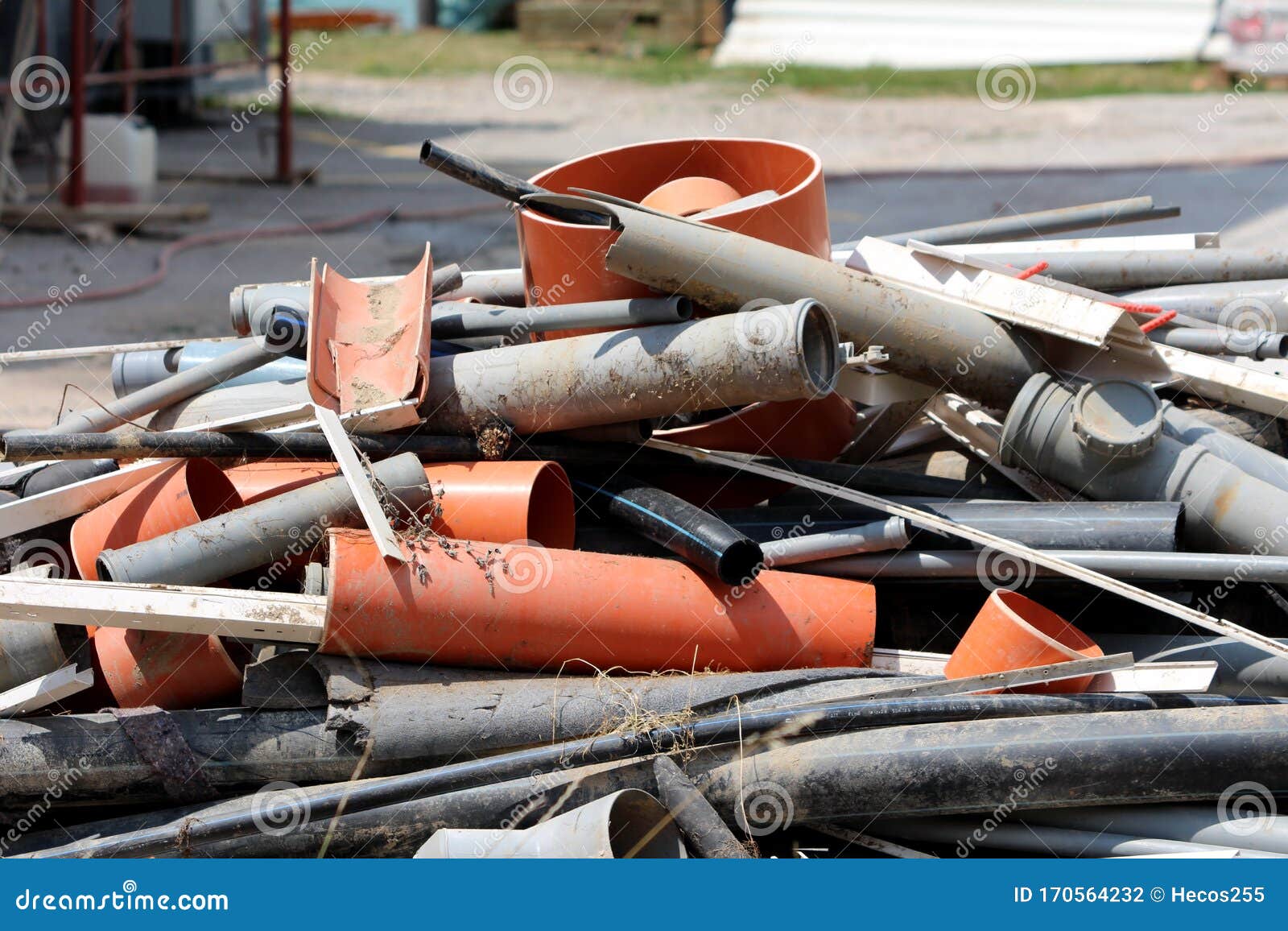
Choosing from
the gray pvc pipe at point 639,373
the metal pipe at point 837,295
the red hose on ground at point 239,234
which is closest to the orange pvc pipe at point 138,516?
the gray pvc pipe at point 639,373

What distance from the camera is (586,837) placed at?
2.34 metres

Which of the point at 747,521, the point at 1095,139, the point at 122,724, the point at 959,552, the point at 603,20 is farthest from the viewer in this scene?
the point at 603,20

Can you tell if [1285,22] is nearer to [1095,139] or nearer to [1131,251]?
[1095,139]

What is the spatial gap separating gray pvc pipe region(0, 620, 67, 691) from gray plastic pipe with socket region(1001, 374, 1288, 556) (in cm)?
243

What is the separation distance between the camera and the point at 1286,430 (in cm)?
349

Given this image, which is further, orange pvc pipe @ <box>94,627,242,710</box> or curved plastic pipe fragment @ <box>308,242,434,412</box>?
curved plastic pipe fragment @ <box>308,242,434,412</box>

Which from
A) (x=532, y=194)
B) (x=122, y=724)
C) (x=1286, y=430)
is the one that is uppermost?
(x=532, y=194)

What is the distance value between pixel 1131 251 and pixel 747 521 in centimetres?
183

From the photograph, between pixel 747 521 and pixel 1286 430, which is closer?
pixel 747 521

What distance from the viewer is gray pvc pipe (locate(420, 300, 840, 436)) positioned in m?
2.80

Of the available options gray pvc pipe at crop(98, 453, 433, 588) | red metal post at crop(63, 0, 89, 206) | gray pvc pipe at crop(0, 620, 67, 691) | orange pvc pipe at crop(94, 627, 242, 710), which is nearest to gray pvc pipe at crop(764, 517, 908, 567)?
gray pvc pipe at crop(98, 453, 433, 588)

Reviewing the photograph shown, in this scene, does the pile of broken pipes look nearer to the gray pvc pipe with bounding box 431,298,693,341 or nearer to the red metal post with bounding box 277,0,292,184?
the gray pvc pipe with bounding box 431,298,693,341

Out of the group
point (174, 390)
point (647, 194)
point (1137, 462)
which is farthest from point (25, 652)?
point (1137, 462)
